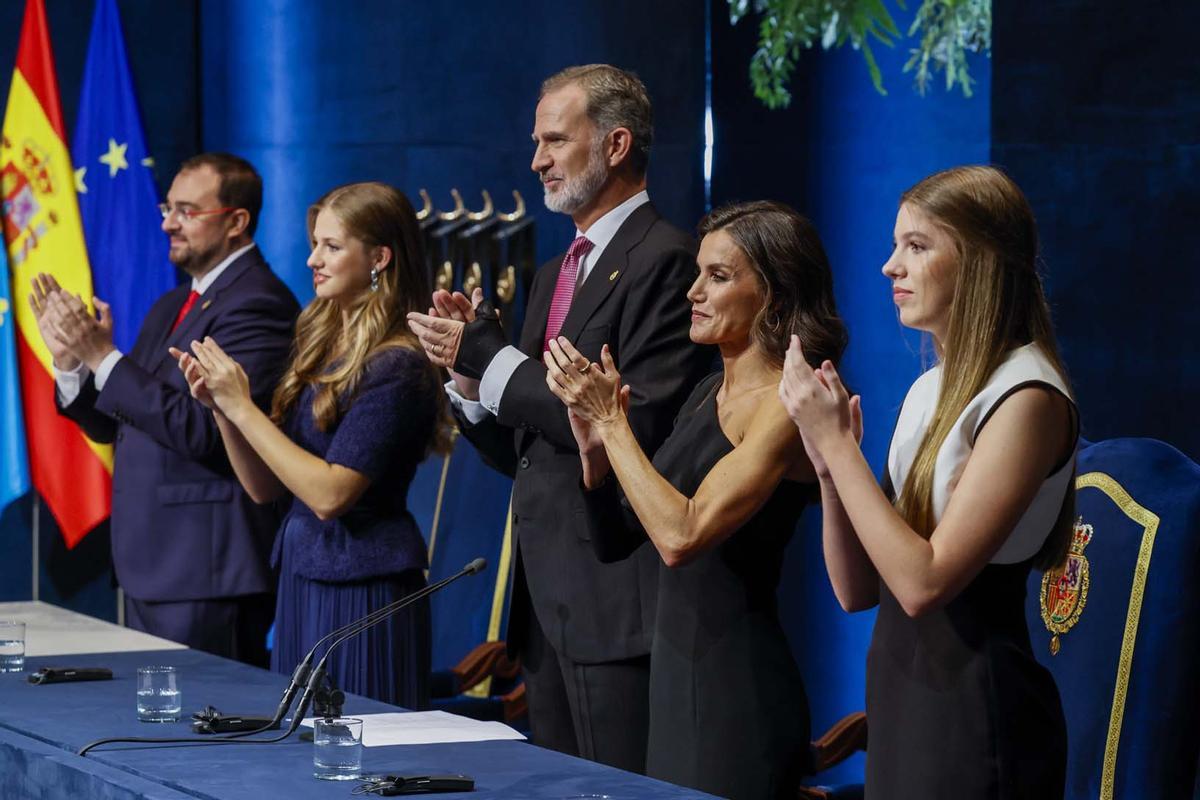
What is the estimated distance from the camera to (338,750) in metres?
2.22

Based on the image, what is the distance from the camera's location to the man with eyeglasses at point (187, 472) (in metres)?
4.03

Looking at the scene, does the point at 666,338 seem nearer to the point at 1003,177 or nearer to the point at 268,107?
the point at 1003,177

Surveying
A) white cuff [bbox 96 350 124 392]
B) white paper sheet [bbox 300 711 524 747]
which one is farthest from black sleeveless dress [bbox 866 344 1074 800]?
white cuff [bbox 96 350 124 392]

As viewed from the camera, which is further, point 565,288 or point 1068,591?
point 565,288

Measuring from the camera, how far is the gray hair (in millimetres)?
3375

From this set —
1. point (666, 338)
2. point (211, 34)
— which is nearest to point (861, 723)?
point (666, 338)

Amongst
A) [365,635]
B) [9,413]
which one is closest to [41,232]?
[9,413]

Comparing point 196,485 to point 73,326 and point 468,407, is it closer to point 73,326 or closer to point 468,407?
point 73,326

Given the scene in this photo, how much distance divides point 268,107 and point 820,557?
2.32m

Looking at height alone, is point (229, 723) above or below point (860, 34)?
below

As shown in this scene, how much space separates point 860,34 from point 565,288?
1.93 meters

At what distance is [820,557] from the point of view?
5.21 metres

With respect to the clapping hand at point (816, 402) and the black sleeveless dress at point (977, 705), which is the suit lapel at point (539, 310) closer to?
the clapping hand at point (816, 402)

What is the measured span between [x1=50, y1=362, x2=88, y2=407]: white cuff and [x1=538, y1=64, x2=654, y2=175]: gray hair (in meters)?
1.50
